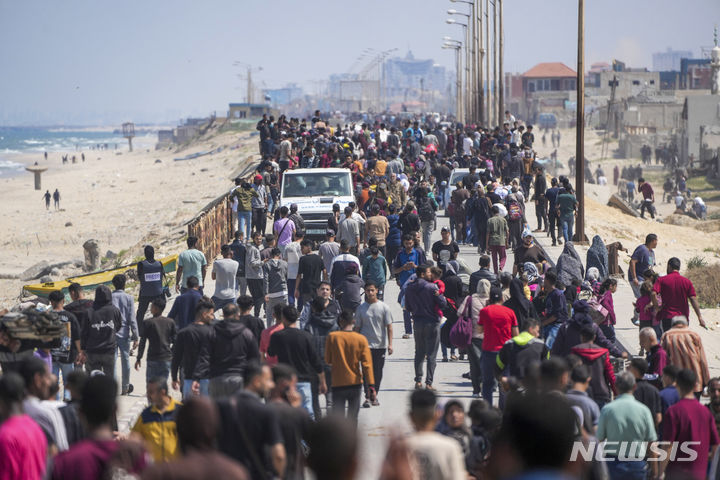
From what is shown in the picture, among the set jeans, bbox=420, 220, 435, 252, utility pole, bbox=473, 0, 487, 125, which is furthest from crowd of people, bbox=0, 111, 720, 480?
utility pole, bbox=473, 0, 487, 125

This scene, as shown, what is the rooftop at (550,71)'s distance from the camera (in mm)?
173375

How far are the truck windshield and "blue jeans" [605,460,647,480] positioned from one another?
668 inches

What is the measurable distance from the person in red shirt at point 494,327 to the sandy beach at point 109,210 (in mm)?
20755

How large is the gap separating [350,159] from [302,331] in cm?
1834

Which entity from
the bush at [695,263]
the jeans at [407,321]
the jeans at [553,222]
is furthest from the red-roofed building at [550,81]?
the jeans at [407,321]

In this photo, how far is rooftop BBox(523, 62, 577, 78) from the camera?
17338 centimetres

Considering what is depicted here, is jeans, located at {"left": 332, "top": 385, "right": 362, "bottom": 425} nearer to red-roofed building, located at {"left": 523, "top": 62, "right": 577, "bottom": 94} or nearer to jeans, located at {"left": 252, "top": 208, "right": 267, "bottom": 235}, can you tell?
jeans, located at {"left": 252, "top": 208, "right": 267, "bottom": 235}

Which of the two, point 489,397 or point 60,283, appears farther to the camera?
point 60,283

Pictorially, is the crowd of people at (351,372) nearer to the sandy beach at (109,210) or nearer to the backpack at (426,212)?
the backpack at (426,212)

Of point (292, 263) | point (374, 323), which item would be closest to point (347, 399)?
point (374, 323)

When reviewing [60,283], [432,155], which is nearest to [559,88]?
[432,155]

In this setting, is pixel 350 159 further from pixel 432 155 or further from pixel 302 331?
pixel 302 331

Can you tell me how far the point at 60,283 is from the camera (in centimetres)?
2238

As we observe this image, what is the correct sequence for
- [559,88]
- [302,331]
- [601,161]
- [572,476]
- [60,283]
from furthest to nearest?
[559,88], [601,161], [60,283], [302,331], [572,476]
